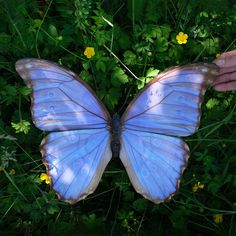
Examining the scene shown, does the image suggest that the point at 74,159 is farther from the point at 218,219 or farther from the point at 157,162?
the point at 218,219

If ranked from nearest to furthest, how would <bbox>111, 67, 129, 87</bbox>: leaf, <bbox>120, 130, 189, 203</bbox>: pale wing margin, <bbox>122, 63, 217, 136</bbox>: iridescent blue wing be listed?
1. <bbox>122, 63, 217, 136</bbox>: iridescent blue wing
2. <bbox>120, 130, 189, 203</bbox>: pale wing margin
3. <bbox>111, 67, 129, 87</bbox>: leaf

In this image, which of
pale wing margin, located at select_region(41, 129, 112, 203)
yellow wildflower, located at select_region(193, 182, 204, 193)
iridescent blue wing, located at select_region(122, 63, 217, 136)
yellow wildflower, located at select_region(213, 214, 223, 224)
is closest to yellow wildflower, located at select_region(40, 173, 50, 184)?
pale wing margin, located at select_region(41, 129, 112, 203)

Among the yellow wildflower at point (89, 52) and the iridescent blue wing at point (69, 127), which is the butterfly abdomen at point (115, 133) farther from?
the yellow wildflower at point (89, 52)

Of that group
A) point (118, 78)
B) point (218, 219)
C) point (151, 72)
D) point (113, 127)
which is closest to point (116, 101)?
point (118, 78)

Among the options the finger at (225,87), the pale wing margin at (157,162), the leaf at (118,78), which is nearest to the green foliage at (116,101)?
the leaf at (118,78)

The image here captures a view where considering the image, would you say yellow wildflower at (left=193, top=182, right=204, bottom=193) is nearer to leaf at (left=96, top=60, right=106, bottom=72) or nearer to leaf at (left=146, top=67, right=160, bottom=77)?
leaf at (left=146, top=67, right=160, bottom=77)

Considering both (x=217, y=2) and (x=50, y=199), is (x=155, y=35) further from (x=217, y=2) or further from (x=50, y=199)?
(x=50, y=199)
